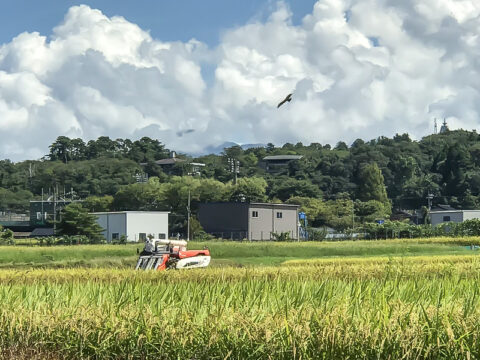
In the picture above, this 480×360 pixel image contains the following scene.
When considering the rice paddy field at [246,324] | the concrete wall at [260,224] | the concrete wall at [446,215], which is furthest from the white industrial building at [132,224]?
the rice paddy field at [246,324]

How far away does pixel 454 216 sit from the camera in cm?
10612

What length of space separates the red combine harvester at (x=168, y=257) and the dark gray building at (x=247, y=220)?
60.6m

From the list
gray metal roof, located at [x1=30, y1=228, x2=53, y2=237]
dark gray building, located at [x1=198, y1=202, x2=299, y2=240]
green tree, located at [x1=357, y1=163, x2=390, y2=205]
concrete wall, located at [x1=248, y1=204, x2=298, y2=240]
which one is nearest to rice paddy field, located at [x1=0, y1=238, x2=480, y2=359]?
dark gray building, located at [x1=198, y1=202, x2=299, y2=240]

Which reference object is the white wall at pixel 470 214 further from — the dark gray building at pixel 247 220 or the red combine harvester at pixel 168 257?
the red combine harvester at pixel 168 257

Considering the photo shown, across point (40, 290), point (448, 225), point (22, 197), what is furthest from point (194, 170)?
point (40, 290)

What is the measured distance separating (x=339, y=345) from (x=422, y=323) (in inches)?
44.5

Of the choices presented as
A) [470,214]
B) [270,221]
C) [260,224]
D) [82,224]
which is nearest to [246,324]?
[82,224]

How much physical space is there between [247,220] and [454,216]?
104ft

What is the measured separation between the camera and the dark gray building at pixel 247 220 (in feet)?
327

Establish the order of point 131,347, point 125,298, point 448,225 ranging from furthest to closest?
point 448,225, point 125,298, point 131,347

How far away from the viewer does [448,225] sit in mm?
88812

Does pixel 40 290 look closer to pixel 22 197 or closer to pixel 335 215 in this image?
pixel 335 215

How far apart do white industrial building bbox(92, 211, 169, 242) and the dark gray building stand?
11.3 meters

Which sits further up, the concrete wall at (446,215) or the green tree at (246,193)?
the green tree at (246,193)
